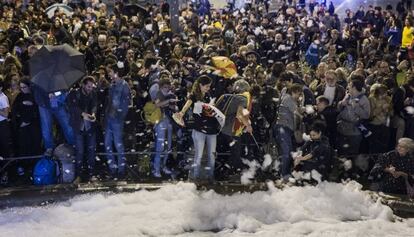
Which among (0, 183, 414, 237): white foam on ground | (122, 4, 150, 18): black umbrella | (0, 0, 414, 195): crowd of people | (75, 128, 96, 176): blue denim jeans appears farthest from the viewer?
(122, 4, 150, 18): black umbrella

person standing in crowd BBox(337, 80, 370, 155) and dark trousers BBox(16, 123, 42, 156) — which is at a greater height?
person standing in crowd BBox(337, 80, 370, 155)

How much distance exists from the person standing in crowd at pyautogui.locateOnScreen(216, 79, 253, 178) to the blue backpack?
2.64 metres

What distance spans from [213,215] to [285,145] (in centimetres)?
188

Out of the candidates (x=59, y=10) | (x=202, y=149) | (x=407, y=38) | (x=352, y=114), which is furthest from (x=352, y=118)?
(x=59, y=10)

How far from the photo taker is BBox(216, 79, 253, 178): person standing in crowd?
29.3 ft

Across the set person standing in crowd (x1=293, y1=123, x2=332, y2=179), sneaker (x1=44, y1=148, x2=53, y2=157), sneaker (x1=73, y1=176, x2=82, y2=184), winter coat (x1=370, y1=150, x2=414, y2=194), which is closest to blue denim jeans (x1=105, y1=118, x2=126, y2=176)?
sneaker (x1=73, y1=176, x2=82, y2=184)

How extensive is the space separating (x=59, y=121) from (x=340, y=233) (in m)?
4.80

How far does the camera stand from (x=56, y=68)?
9.38 metres

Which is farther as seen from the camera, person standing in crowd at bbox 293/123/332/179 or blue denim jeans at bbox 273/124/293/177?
blue denim jeans at bbox 273/124/293/177

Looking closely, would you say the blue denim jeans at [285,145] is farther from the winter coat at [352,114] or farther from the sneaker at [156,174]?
the sneaker at [156,174]

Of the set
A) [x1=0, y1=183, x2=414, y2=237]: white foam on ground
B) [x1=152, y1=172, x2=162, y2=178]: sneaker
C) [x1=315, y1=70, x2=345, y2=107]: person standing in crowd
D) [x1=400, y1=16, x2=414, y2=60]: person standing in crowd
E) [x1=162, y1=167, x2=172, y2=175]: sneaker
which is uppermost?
[x1=400, y1=16, x2=414, y2=60]: person standing in crowd

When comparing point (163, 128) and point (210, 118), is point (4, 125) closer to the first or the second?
point (163, 128)

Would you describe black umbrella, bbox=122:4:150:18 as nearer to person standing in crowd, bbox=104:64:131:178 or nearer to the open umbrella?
the open umbrella

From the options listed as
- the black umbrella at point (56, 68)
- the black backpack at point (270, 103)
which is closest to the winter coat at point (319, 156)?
the black backpack at point (270, 103)
